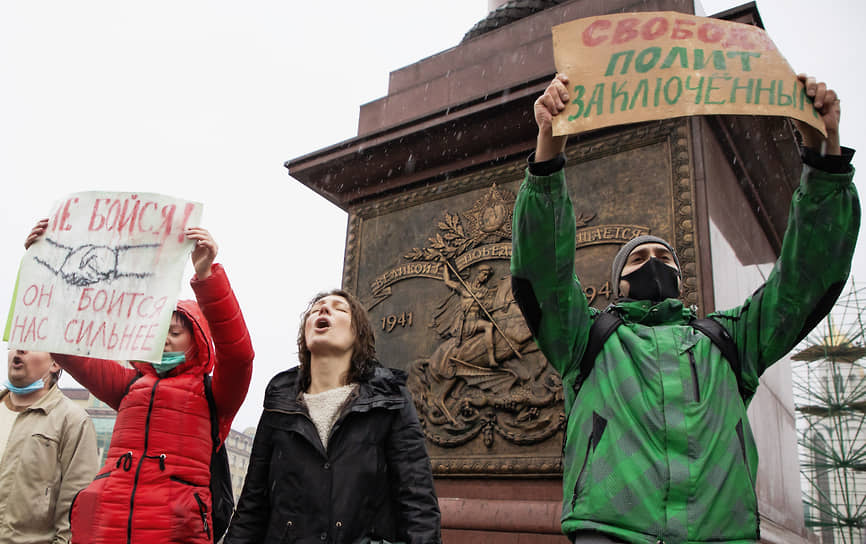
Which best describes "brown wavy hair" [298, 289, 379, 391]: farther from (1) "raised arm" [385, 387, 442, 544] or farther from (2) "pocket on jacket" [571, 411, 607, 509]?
(2) "pocket on jacket" [571, 411, 607, 509]

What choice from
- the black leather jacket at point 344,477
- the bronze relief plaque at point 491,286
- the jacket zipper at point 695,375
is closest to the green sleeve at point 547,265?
the jacket zipper at point 695,375

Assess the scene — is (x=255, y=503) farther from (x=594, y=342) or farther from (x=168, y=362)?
(x=594, y=342)

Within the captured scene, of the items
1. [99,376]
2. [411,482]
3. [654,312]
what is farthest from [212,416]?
[654,312]

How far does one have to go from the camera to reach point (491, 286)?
5.05 m

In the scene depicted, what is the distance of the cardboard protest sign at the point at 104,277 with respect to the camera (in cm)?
311

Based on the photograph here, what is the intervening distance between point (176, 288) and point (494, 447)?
2301mm

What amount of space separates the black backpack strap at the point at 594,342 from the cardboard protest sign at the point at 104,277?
1640mm

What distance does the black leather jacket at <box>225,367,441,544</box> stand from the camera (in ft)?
8.38

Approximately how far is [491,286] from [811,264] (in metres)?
2.80

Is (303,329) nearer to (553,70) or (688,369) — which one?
(688,369)

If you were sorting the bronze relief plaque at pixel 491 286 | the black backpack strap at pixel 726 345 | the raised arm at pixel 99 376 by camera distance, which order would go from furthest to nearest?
the bronze relief plaque at pixel 491 286 < the raised arm at pixel 99 376 < the black backpack strap at pixel 726 345

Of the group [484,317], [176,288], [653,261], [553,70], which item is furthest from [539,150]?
[553,70]

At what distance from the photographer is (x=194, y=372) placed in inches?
125

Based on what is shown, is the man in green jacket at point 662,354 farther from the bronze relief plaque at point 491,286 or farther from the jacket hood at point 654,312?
the bronze relief plaque at point 491,286
